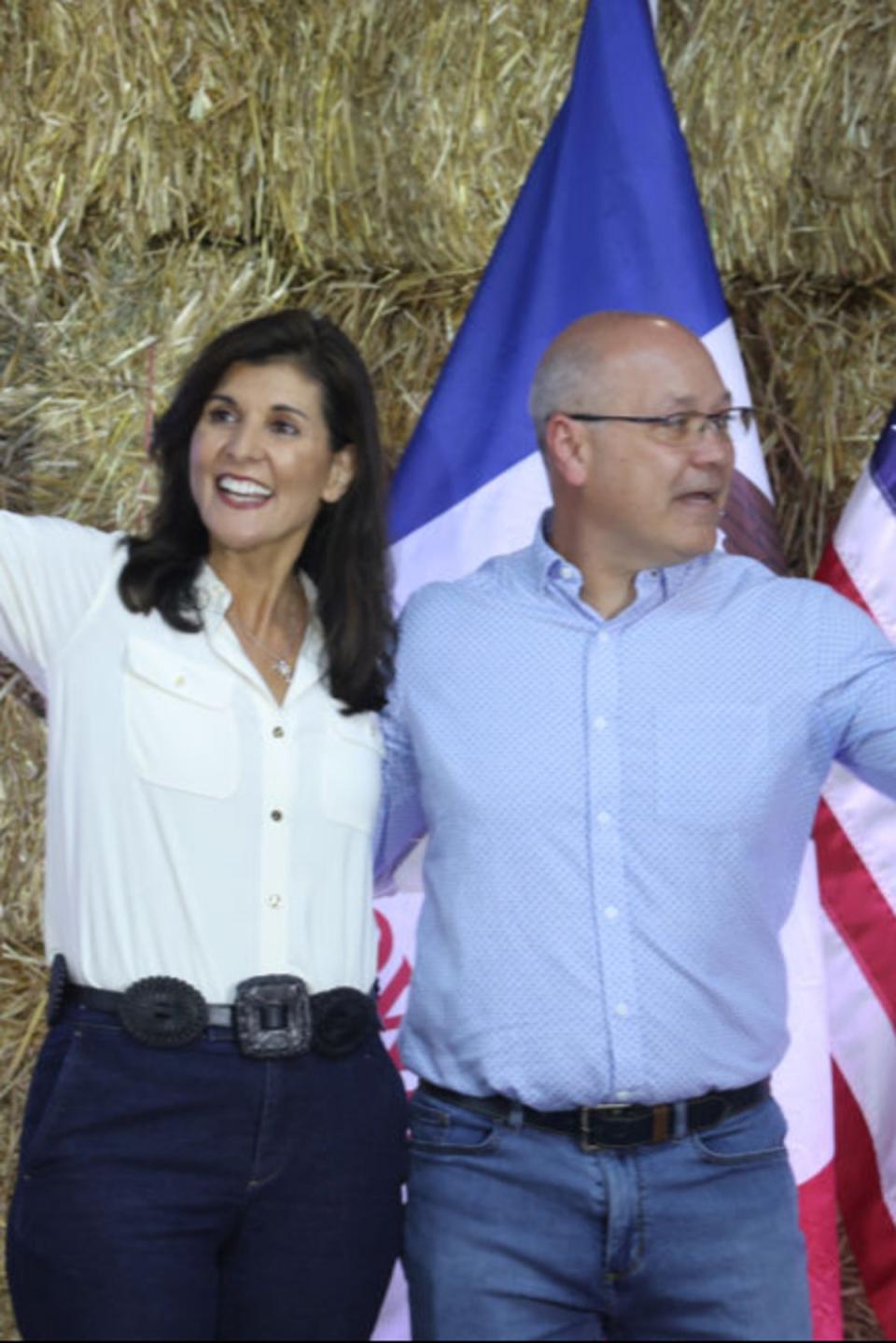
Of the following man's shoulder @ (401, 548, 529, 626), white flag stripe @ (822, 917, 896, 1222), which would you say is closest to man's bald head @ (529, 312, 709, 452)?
man's shoulder @ (401, 548, 529, 626)

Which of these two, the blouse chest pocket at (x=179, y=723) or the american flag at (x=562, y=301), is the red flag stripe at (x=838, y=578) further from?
the blouse chest pocket at (x=179, y=723)

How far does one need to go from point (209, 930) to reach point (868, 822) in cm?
126

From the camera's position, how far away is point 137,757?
2.39 metres

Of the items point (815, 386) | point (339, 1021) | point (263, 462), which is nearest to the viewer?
point (339, 1021)

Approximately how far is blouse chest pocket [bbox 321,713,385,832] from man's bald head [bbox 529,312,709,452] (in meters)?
0.46

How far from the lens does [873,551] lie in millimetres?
3275

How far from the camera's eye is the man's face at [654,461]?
8.62 ft

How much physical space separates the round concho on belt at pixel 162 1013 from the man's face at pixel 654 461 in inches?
29.6

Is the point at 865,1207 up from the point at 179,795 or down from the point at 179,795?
down

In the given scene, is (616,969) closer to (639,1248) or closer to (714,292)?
(639,1248)

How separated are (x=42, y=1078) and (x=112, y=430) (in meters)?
1.36

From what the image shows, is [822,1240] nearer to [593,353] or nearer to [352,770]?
[352,770]

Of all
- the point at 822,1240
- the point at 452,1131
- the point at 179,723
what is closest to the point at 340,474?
the point at 179,723

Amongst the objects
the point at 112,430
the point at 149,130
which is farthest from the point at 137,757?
the point at 149,130
